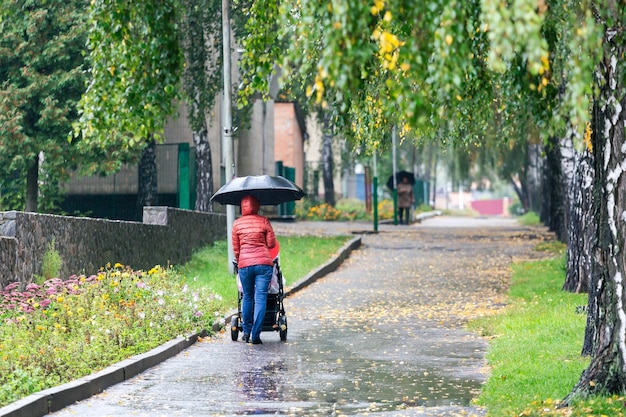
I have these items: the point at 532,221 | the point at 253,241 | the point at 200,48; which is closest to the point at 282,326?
Result: the point at 253,241

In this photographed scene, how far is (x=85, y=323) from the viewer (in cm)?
1371

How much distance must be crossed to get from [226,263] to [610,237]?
16.0m

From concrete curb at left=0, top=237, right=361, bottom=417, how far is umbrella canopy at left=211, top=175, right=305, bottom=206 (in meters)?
1.79

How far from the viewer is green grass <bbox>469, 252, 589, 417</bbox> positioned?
10391 millimetres

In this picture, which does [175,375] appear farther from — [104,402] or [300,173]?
[300,173]

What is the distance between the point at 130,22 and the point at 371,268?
17.1 meters

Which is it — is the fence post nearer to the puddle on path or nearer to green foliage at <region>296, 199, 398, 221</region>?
the puddle on path

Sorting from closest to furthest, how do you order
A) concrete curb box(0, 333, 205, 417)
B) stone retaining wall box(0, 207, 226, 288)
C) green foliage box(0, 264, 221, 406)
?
concrete curb box(0, 333, 205, 417) → green foliage box(0, 264, 221, 406) → stone retaining wall box(0, 207, 226, 288)

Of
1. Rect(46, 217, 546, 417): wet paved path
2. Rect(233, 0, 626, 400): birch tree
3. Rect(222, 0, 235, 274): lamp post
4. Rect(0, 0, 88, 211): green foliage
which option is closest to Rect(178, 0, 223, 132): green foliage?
Rect(0, 0, 88, 211): green foliage

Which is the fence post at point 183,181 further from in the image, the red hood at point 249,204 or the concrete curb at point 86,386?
the concrete curb at point 86,386

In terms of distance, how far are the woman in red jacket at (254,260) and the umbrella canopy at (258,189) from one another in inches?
12.1

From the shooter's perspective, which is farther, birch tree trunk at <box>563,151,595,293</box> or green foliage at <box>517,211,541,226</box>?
green foliage at <box>517,211,541,226</box>

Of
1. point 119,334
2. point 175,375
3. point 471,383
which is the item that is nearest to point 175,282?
point 119,334

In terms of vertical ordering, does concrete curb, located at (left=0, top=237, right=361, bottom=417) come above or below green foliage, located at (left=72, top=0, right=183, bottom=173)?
below
